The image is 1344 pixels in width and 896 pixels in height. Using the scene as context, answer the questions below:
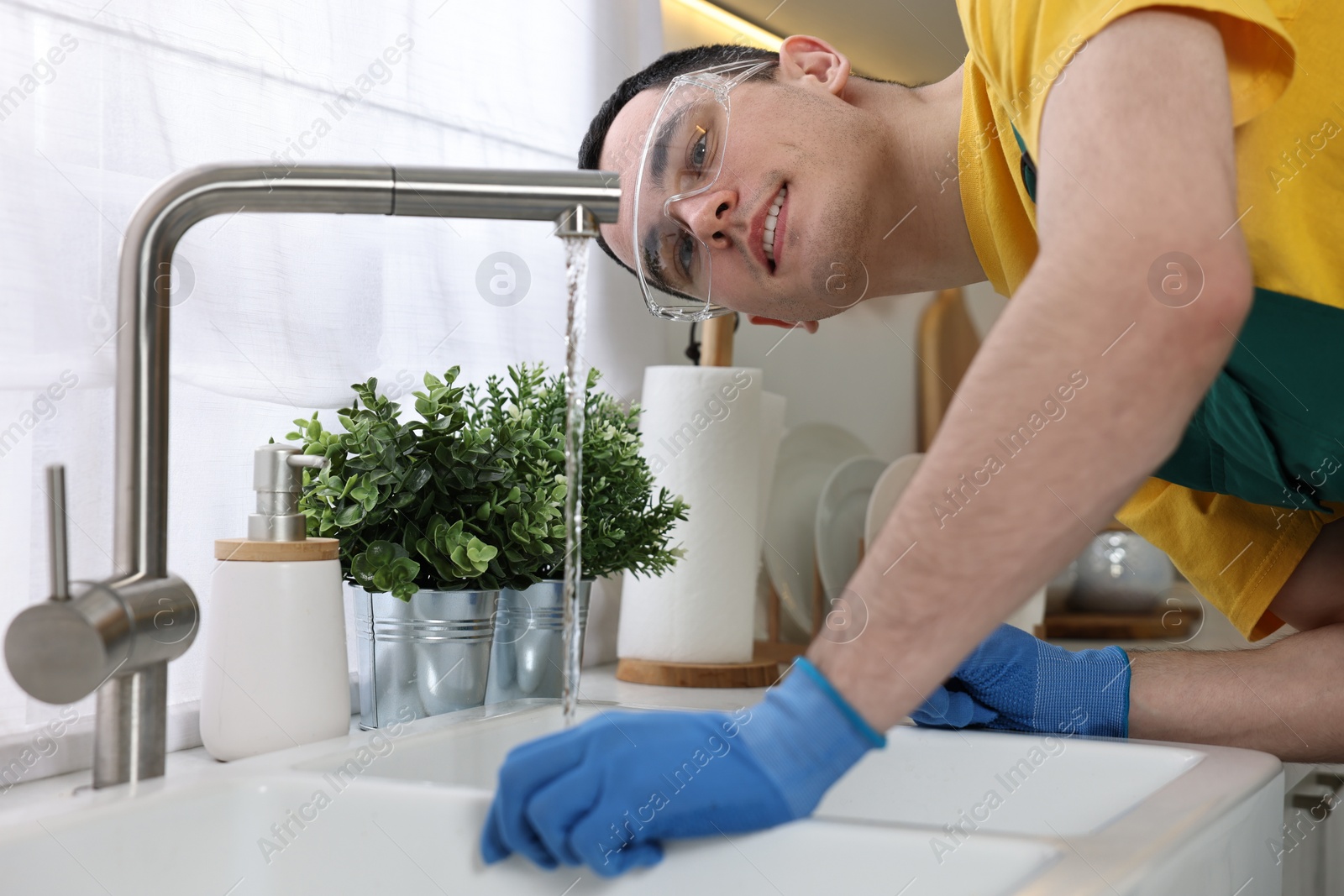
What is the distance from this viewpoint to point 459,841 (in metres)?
0.63

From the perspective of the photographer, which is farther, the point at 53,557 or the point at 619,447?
the point at 619,447

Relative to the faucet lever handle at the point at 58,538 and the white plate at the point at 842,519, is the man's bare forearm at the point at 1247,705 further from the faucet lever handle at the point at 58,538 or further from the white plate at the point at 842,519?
the faucet lever handle at the point at 58,538

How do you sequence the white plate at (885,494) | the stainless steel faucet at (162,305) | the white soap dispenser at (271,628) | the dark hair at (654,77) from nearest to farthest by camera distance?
the stainless steel faucet at (162,305)
the white soap dispenser at (271,628)
the dark hair at (654,77)
the white plate at (885,494)

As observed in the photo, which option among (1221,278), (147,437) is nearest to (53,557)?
(147,437)

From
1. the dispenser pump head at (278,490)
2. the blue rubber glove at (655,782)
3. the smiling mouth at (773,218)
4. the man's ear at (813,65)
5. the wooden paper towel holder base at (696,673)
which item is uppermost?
the man's ear at (813,65)

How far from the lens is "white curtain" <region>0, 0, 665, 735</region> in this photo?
29.8 inches

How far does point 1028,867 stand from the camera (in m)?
0.52

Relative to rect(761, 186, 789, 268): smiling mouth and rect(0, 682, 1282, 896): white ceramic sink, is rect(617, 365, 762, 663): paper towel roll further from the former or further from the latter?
rect(0, 682, 1282, 896): white ceramic sink

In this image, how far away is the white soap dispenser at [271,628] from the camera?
72cm

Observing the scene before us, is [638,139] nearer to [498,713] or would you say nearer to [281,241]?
[281,241]

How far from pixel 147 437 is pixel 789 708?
37 cm

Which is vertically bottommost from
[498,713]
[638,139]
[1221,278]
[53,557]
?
[498,713]

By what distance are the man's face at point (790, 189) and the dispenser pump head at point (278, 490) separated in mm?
Result: 375

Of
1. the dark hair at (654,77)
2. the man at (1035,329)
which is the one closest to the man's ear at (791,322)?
the man at (1035,329)
